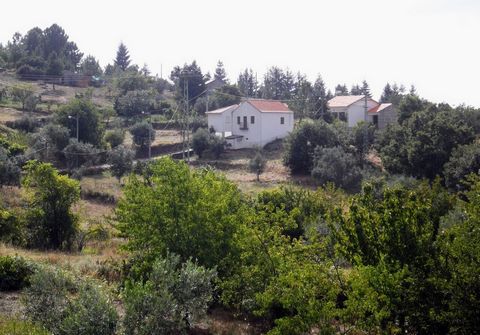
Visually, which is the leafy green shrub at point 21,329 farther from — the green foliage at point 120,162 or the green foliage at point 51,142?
the green foliage at point 51,142

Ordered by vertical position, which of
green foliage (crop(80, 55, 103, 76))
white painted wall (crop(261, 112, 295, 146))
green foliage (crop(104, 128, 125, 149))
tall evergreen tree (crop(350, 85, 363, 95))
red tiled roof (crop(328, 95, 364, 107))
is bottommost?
green foliage (crop(104, 128, 125, 149))

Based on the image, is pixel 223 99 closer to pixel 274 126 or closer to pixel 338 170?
pixel 274 126

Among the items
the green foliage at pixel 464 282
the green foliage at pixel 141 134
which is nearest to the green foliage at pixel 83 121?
the green foliage at pixel 141 134

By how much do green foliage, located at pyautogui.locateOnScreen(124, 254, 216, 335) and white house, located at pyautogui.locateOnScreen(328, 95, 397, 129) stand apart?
147 feet

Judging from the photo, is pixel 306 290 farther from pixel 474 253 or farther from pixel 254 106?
pixel 254 106

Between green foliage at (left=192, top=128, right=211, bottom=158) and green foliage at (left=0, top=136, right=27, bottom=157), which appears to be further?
green foliage at (left=192, top=128, right=211, bottom=158)

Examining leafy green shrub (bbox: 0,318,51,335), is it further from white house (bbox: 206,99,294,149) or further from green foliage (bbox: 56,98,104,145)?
white house (bbox: 206,99,294,149)

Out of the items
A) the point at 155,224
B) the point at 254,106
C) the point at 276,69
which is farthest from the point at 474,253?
the point at 276,69

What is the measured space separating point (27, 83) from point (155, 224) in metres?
65.8

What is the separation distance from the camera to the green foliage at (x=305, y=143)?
1721 inches

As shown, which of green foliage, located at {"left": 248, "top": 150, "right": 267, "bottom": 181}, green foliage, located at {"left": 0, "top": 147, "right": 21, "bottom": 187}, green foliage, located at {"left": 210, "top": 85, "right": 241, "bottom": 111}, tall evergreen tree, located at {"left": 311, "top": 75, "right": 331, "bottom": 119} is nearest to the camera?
green foliage, located at {"left": 0, "top": 147, "right": 21, "bottom": 187}

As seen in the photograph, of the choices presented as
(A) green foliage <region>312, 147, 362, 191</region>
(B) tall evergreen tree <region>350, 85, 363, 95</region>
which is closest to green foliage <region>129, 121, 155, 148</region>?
(A) green foliage <region>312, 147, 362, 191</region>

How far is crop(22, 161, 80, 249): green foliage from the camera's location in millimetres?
21875

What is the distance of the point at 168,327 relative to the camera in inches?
399
